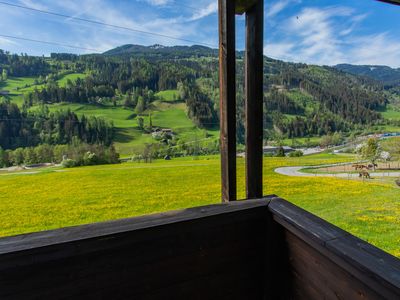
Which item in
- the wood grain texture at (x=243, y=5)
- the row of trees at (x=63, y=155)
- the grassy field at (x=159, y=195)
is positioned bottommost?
the grassy field at (x=159, y=195)

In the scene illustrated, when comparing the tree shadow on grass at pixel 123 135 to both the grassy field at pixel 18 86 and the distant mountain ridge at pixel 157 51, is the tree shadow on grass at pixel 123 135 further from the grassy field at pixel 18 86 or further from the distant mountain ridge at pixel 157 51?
the distant mountain ridge at pixel 157 51

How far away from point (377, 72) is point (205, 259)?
31.8 ft

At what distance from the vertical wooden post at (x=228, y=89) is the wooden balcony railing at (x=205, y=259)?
6.5 inches

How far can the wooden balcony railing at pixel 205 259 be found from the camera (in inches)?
23.5

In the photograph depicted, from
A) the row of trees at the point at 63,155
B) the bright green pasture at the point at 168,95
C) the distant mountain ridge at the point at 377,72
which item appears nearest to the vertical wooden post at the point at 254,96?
the row of trees at the point at 63,155

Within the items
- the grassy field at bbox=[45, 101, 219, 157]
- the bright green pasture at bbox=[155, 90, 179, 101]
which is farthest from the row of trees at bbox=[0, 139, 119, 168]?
the bright green pasture at bbox=[155, 90, 179, 101]

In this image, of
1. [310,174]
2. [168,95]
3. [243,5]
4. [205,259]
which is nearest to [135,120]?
[168,95]

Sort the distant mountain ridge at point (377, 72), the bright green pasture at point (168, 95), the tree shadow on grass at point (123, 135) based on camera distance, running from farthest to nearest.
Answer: the distant mountain ridge at point (377, 72), the tree shadow on grass at point (123, 135), the bright green pasture at point (168, 95)

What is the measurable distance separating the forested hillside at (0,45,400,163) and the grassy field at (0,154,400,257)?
57 cm

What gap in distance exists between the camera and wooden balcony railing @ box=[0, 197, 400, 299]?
596mm

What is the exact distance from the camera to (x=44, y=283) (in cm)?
62

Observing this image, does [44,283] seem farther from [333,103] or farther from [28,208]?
[333,103]

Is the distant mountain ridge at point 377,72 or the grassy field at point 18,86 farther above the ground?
the distant mountain ridge at point 377,72

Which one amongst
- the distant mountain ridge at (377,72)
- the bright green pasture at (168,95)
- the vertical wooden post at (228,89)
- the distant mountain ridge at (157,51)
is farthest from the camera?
the distant mountain ridge at (377,72)
